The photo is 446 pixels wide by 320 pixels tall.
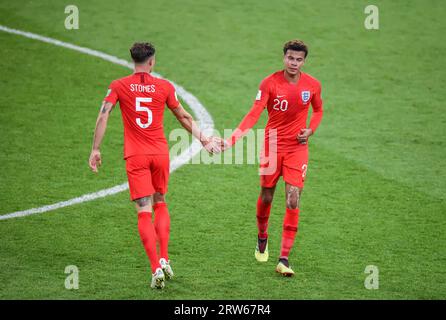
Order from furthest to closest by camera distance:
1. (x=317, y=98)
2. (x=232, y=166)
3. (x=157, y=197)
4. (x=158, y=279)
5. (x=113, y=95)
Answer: (x=232, y=166) < (x=317, y=98) < (x=157, y=197) < (x=113, y=95) < (x=158, y=279)

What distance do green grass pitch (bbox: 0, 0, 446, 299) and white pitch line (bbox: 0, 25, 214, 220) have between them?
0.15 metres

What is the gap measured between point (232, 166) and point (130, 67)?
392cm

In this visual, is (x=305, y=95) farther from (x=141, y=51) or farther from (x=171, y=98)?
(x=141, y=51)

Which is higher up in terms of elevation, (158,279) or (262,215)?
(262,215)

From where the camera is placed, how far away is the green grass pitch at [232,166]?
300 inches

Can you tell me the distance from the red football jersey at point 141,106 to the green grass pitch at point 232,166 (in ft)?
4.11

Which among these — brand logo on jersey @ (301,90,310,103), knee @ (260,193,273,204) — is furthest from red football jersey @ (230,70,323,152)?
knee @ (260,193,273,204)

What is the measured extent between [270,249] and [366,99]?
5366 millimetres

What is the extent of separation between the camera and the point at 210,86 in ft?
44.3

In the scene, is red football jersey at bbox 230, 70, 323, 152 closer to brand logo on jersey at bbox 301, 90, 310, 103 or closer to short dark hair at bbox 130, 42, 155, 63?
brand logo on jersey at bbox 301, 90, 310, 103

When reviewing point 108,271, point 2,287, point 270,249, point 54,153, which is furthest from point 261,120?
point 2,287

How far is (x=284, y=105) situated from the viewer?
774 cm

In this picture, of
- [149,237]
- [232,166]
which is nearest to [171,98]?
[149,237]

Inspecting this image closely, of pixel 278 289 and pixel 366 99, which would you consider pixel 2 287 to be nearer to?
pixel 278 289
